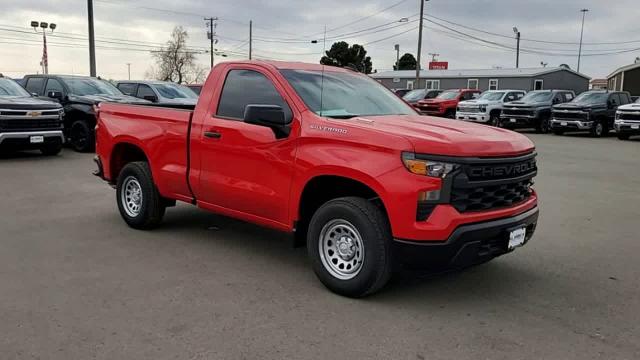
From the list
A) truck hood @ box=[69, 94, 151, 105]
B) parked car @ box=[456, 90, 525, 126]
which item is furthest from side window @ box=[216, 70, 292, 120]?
parked car @ box=[456, 90, 525, 126]

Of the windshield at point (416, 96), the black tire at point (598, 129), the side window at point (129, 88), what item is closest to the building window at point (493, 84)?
the windshield at point (416, 96)

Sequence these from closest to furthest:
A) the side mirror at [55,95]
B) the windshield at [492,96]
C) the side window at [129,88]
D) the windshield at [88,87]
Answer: the side mirror at [55,95] < the windshield at [88,87] < the side window at [129,88] < the windshield at [492,96]

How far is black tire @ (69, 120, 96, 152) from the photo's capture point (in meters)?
14.3

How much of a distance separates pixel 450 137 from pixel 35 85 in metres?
14.7

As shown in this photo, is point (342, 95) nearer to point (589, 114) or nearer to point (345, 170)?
point (345, 170)

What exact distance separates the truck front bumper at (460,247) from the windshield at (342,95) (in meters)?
1.46

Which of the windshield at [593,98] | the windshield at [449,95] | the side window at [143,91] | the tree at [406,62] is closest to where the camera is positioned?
the side window at [143,91]

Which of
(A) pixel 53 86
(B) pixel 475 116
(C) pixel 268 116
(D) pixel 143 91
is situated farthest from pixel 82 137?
(B) pixel 475 116

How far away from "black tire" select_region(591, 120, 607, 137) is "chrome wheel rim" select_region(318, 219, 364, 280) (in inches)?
854

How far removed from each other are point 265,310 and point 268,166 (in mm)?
1344

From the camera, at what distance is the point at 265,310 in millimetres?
4355

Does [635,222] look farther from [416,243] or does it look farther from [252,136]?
[252,136]

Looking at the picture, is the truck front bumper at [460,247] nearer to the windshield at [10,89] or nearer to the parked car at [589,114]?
the windshield at [10,89]

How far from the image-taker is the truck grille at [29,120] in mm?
12195
